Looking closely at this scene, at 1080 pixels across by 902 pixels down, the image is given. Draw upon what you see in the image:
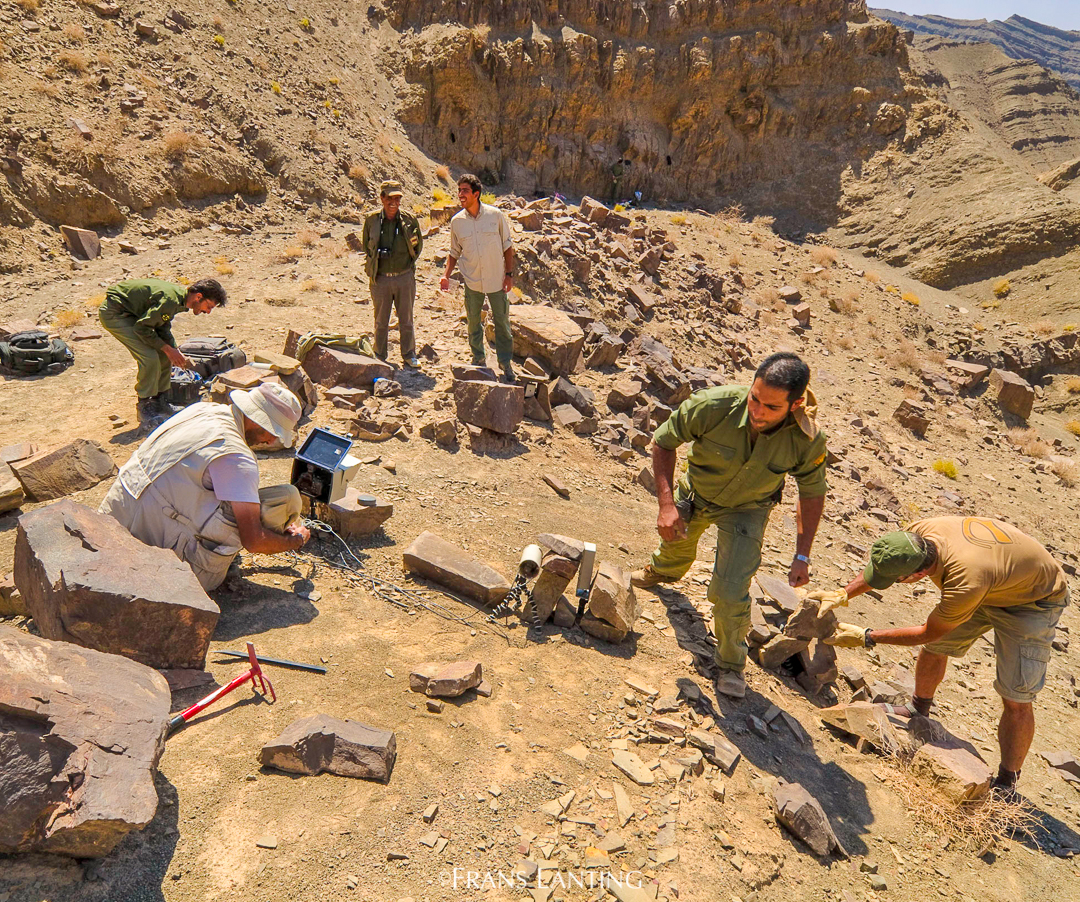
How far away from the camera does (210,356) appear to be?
7230 mm

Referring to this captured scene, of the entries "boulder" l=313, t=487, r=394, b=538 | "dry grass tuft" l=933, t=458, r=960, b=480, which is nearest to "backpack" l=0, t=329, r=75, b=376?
"boulder" l=313, t=487, r=394, b=538

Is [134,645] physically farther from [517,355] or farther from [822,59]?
[822,59]

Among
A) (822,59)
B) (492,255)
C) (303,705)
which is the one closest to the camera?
(303,705)

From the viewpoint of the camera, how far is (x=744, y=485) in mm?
4062

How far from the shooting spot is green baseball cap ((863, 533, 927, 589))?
3.78 metres

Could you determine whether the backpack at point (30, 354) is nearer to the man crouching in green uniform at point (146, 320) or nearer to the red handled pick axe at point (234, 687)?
the man crouching in green uniform at point (146, 320)

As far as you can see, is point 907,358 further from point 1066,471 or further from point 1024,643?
point 1024,643

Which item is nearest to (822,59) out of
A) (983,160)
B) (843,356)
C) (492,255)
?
(983,160)

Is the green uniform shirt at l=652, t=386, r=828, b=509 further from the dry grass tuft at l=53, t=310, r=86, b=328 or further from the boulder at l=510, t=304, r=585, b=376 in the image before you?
the dry grass tuft at l=53, t=310, r=86, b=328

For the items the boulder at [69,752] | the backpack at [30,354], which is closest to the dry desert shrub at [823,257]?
the backpack at [30,354]

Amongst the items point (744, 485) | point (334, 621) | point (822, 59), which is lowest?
point (334, 621)

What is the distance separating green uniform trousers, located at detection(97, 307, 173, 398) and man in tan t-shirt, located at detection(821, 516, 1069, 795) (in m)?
6.12

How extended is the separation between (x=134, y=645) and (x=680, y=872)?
2.55 metres

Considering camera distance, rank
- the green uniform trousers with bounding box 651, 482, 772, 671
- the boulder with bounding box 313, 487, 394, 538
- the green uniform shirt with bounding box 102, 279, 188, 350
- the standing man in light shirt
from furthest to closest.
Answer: the standing man in light shirt → the green uniform shirt with bounding box 102, 279, 188, 350 → the boulder with bounding box 313, 487, 394, 538 → the green uniform trousers with bounding box 651, 482, 772, 671
